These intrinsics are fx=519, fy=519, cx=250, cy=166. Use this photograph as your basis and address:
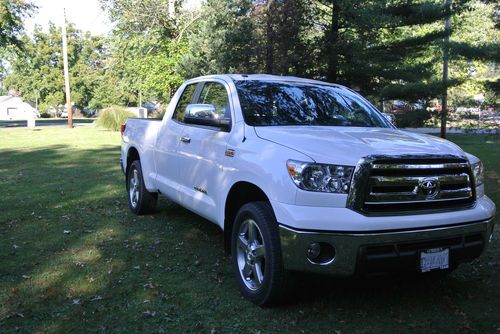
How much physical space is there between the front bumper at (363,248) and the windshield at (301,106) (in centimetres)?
143

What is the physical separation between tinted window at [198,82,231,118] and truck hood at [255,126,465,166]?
0.71 m

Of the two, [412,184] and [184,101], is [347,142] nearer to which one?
[412,184]

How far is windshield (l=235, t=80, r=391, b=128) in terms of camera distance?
4762mm

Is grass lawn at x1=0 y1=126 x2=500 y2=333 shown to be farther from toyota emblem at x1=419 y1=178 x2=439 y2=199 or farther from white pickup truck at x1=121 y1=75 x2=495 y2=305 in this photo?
toyota emblem at x1=419 y1=178 x2=439 y2=199

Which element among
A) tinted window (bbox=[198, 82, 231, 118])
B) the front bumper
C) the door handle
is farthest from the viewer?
the door handle

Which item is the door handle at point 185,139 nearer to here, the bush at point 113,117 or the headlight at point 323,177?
the headlight at point 323,177

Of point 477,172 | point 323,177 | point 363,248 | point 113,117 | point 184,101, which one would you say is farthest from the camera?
point 113,117

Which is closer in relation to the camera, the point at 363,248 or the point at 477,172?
the point at 363,248

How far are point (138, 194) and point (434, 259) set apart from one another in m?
4.42

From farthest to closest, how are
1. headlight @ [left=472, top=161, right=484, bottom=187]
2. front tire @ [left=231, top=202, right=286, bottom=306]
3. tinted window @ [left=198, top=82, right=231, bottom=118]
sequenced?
1. tinted window @ [left=198, top=82, right=231, bottom=118]
2. headlight @ [left=472, top=161, right=484, bottom=187]
3. front tire @ [left=231, top=202, right=286, bottom=306]

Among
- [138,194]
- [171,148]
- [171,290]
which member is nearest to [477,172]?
[171,290]

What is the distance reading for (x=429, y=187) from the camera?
12.2ft

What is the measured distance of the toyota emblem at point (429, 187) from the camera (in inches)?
145

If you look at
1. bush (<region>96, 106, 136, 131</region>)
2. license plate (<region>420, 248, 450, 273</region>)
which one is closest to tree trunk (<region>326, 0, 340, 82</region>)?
license plate (<region>420, 248, 450, 273</region>)
